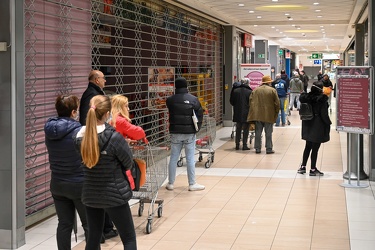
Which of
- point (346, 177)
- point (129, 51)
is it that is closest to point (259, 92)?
point (129, 51)

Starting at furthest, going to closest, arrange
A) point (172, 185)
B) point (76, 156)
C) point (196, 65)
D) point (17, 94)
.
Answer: point (196, 65), point (172, 185), point (17, 94), point (76, 156)

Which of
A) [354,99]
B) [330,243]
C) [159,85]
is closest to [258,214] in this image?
[330,243]

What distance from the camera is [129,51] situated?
12.4 metres

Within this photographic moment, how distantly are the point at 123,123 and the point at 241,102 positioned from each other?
7581mm

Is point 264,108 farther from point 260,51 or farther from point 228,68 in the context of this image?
point 260,51

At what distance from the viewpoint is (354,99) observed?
9.31 meters

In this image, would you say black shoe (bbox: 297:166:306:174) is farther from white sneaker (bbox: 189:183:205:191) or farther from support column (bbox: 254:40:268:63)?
support column (bbox: 254:40:268:63)

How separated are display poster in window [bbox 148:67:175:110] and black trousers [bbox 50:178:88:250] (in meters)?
6.25

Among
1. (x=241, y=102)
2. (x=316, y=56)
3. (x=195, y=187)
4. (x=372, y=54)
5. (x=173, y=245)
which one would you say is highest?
(x=316, y=56)

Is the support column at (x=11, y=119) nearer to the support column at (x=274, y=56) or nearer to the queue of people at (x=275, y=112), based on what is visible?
the queue of people at (x=275, y=112)

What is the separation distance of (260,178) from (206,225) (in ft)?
10.8

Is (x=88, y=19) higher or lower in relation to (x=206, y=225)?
higher

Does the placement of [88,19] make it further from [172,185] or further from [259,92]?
[259,92]

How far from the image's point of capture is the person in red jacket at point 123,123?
245 inches
